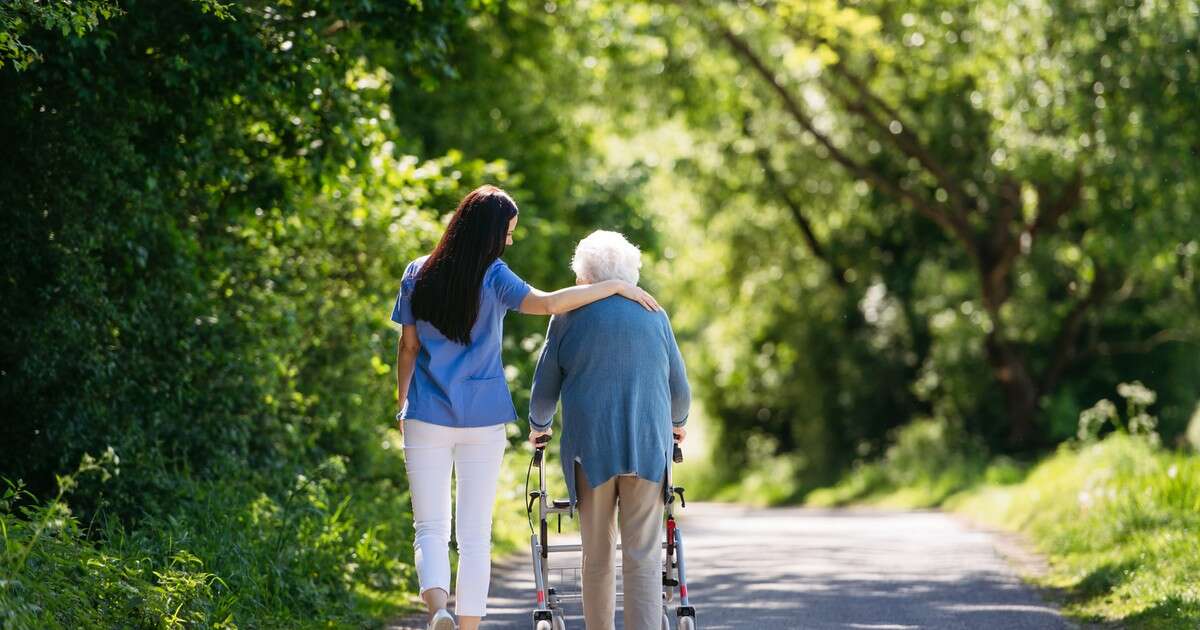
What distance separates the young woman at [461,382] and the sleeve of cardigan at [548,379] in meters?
0.11

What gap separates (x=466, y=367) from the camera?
6645mm

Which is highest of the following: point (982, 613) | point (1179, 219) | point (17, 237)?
point (1179, 219)

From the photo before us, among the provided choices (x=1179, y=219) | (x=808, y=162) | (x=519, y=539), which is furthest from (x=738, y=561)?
(x=808, y=162)

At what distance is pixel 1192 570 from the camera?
9352 mm

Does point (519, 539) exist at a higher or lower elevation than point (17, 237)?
lower

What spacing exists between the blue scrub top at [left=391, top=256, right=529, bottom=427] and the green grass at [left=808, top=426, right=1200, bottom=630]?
3.72m

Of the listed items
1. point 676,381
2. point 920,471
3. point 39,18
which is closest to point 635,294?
point 676,381

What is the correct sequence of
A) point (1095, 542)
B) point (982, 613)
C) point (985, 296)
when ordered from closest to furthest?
1. point (982, 613)
2. point (1095, 542)
3. point (985, 296)

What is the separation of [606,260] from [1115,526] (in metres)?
6.85

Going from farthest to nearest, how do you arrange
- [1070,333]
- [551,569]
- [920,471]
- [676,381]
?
[920,471]
[1070,333]
[551,569]
[676,381]

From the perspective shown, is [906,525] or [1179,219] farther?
[1179,219]

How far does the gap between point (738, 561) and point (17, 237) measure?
19.6 ft

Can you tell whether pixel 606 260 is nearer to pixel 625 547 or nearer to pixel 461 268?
pixel 461 268

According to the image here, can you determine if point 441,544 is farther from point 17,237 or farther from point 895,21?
point 895,21
